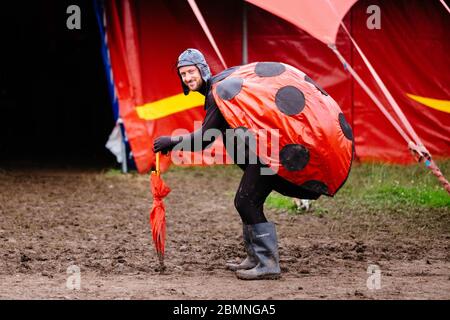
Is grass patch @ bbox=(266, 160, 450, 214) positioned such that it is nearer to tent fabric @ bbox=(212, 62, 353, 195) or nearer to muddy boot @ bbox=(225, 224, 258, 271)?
muddy boot @ bbox=(225, 224, 258, 271)

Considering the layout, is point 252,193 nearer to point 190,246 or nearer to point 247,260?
point 247,260

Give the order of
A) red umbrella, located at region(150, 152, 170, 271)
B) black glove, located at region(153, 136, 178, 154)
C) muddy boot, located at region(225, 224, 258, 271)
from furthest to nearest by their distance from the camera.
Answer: muddy boot, located at region(225, 224, 258, 271), red umbrella, located at region(150, 152, 170, 271), black glove, located at region(153, 136, 178, 154)

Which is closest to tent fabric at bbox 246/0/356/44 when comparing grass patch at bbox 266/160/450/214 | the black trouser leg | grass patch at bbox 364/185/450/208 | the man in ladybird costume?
the man in ladybird costume

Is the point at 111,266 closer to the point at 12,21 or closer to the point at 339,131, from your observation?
the point at 339,131

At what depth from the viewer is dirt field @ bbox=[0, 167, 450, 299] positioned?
5305 mm

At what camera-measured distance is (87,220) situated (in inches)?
318

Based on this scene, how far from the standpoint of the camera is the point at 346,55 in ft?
35.6

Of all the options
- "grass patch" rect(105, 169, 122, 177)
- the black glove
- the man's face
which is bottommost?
"grass patch" rect(105, 169, 122, 177)

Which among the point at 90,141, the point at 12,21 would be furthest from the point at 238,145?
the point at 12,21

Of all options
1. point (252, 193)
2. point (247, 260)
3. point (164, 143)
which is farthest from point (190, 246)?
point (164, 143)

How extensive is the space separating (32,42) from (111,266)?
9940mm

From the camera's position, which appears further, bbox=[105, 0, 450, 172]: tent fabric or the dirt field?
bbox=[105, 0, 450, 172]: tent fabric

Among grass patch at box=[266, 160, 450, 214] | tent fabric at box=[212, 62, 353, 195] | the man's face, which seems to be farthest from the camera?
grass patch at box=[266, 160, 450, 214]

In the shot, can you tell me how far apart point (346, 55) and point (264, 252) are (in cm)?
576
